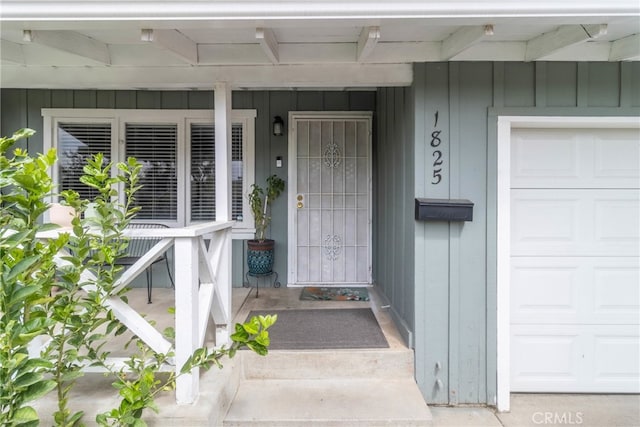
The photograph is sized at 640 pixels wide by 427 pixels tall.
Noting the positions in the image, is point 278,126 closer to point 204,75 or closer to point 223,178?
point 204,75

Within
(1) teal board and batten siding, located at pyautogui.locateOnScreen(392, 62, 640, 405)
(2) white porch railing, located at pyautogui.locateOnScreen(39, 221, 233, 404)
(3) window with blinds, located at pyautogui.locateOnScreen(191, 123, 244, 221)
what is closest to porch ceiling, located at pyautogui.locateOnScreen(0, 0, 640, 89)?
(1) teal board and batten siding, located at pyautogui.locateOnScreen(392, 62, 640, 405)

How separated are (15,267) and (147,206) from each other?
272cm

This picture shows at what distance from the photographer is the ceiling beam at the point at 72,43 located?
1.94 meters

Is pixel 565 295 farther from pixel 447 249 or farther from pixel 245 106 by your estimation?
pixel 245 106

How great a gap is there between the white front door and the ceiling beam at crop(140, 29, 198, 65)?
1693 millimetres

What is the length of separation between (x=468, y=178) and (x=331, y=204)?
6.07ft

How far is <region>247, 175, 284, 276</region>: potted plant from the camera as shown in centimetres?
370

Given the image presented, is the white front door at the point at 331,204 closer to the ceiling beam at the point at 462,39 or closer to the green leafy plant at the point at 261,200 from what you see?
the green leafy plant at the point at 261,200

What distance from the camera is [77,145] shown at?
386 cm

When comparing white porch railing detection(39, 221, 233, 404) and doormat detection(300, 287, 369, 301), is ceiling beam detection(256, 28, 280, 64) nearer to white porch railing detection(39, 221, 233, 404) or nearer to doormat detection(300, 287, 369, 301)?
white porch railing detection(39, 221, 233, 404)

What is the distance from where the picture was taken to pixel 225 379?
2.07 m

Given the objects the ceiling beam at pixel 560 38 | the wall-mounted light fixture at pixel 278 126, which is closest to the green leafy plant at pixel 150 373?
the ceiling beam at pixel 560 38

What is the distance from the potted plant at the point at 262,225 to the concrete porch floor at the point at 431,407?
0.64 metres

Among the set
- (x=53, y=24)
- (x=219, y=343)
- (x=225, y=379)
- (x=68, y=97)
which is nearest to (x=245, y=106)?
(x=68, y=97)
